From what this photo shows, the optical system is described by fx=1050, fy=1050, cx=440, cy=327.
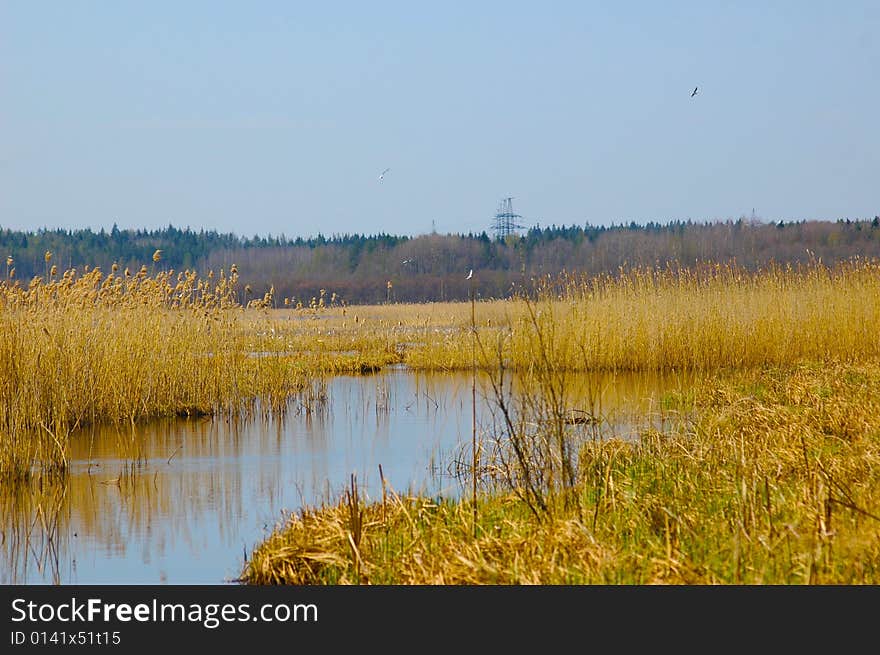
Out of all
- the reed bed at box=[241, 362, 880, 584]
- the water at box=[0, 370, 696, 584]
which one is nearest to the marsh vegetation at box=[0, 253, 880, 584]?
the reed bed at box=[241, 362, 880, 584]

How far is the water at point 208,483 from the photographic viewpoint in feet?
20.7

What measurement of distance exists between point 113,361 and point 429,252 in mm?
75618

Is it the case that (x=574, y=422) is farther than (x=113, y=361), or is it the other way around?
(x=113, y=361)

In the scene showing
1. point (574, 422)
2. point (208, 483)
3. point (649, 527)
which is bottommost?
point (208, 483)

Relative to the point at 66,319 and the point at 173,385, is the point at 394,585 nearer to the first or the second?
the point at 66,319

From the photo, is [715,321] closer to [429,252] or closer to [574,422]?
[574,422]

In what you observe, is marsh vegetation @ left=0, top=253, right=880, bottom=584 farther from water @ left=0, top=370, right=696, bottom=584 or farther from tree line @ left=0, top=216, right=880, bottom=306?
tree line @ left=0, top=216, right=880, bottom=306

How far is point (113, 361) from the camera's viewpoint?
35.3 feet

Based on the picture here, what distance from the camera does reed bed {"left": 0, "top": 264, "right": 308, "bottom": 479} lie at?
27.8 feet

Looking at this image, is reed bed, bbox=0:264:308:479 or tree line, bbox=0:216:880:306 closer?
reed bed, bbox=0:264:308:479

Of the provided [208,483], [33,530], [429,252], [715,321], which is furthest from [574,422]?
[429,252]

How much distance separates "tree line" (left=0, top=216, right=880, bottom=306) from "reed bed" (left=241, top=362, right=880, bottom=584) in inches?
2145
